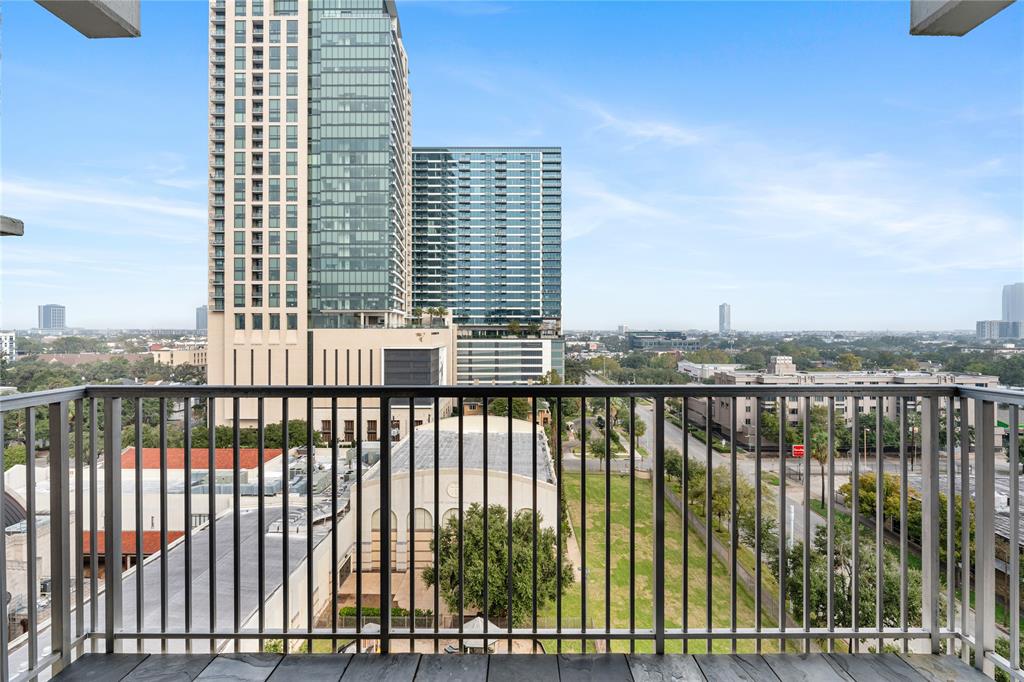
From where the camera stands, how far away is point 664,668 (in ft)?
4.91

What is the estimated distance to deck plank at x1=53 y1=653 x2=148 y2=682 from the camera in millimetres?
1455

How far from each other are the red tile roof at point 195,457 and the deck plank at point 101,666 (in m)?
0.63

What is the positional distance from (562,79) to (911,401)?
297 cm

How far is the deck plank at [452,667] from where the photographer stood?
56.9 inches

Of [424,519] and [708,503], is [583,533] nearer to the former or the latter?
[708,503]

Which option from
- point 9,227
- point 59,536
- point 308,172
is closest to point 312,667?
point 59,536

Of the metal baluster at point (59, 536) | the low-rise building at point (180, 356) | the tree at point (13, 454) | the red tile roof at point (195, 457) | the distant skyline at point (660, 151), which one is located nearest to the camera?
the tree at point (13, 454)

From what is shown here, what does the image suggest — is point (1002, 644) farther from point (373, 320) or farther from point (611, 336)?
point (373, 320)

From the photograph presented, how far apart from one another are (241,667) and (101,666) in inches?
18.6

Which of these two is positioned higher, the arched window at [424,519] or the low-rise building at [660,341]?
the low-rise building at [660,341]

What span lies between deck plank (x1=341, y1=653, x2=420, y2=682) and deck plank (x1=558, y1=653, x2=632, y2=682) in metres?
0.49

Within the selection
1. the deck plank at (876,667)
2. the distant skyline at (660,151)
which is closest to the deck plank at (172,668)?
the distant skyline at (660,151)

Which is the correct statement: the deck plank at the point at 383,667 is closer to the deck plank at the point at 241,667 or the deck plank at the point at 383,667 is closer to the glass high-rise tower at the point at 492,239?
the deck plank at the point at 241,667

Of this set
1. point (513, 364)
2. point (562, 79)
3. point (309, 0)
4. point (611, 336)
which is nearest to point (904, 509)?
point (611, 336)
